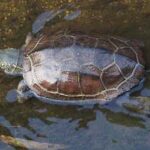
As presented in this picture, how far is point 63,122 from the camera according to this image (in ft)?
15.8

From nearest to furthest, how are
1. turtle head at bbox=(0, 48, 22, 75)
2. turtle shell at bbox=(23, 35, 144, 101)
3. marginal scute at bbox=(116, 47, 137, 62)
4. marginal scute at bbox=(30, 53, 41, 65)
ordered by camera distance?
turtle shell at bbox=(23, 35, 144, 101) < marginal scute at bbox=(116, 47, 137, 62) < marginal scute at bbox=(30, 53, 41, 65) < turtle head at bbox=(0, 48, 22, 75)

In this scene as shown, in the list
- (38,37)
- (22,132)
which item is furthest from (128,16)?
(22,132)

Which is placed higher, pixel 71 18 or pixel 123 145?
pixel 71 18

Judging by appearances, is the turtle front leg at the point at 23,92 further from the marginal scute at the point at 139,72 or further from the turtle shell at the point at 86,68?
the marginal scute at the point at 139,72

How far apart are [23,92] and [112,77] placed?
107cm

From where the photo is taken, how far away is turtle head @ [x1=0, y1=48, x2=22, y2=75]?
17.4 ft

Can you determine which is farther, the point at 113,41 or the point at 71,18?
the point at 71,18

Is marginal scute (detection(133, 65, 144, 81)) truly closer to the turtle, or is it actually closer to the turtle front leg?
the turtle

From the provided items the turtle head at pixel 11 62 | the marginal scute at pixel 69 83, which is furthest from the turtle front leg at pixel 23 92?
the marginal scute at pixel 69 83

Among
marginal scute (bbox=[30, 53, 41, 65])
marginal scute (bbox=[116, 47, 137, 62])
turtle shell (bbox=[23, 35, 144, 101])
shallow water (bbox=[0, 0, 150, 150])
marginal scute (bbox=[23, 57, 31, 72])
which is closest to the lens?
shallow water (bbox=[0, 0, 150, 150])

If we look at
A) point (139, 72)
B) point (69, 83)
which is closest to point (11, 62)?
point (69, 83)

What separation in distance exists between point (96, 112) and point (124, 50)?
77 centimetres

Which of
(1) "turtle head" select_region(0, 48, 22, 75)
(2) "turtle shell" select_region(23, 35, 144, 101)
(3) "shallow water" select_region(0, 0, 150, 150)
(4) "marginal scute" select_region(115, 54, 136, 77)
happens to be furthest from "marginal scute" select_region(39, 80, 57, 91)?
(4) "marginal scute" select_region(115, 54, 136, 77)

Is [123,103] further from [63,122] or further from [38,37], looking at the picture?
[38,37]
